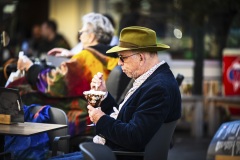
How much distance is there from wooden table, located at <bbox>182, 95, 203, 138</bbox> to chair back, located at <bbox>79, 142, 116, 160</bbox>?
6.58 m

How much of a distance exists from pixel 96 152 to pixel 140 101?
1.88ft

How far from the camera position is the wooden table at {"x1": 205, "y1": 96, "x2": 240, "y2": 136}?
10617mm

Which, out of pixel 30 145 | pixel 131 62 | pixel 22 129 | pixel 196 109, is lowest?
pixel 196 109

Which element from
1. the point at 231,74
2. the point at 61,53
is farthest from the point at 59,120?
the point at 231,74

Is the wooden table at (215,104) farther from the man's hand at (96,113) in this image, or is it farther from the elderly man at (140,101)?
the man's hand at (96,113)

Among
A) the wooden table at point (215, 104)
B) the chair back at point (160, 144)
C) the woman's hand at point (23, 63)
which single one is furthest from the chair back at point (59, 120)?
the wooden table at point (215, 104)

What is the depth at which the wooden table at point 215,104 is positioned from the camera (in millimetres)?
10617

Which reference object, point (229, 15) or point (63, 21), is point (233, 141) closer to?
point (229, 15)

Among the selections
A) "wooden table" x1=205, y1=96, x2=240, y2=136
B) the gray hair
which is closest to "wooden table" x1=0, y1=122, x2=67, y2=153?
the gray hair

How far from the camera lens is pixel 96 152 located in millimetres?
4309

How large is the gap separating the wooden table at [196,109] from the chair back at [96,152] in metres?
6.58

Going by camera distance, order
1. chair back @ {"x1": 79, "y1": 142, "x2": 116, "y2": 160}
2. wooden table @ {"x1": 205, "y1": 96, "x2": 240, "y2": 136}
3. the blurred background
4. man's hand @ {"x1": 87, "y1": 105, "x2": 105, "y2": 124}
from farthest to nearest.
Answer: the blurred background
wooden table @ {"x1": 205, "y1": 96, "x2": 240, "y2": 136}
man's hand @ {"x1": 87, "y1": 105, "x2": 105, "y2": 124}
chair back @ {"x1": 79, "y1": 142, "x2": 116, "y2": 160}

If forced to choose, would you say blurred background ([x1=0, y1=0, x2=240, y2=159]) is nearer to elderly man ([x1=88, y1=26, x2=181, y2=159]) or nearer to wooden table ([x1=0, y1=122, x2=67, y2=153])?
wooden table ([x1=0, y1=122, x2=67, y2=153])

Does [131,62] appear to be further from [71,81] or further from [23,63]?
[23,63]
